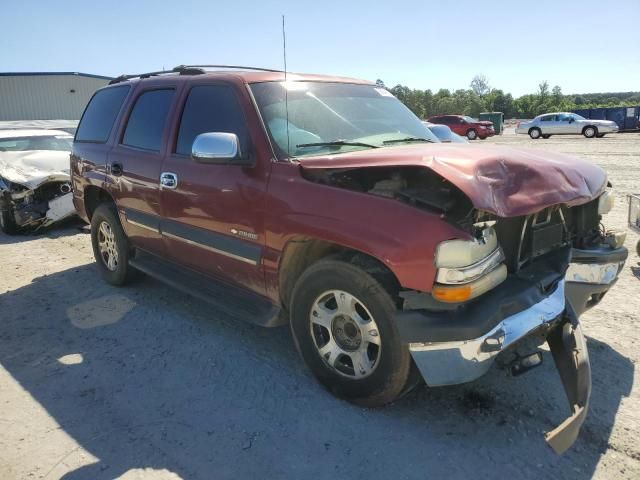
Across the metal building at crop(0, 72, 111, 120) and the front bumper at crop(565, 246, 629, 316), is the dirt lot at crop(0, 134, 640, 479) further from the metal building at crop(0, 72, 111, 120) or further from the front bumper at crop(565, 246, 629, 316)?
the metal building at crop(0, 72, 111, 120)

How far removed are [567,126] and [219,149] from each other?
105ft

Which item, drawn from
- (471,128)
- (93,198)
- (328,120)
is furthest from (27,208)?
(471,128)

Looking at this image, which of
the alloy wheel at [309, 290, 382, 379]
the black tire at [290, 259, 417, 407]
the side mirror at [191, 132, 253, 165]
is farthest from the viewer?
the side mirror at [191, 132, 253, 165]

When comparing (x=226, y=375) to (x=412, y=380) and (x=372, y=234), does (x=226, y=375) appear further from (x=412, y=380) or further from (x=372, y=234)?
(x=372, y=234)

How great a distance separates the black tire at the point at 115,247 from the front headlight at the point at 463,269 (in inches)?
137

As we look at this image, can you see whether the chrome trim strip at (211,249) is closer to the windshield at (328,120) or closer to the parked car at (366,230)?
the parked car at (366,230)

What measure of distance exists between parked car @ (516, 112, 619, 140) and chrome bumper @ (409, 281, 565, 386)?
103ft

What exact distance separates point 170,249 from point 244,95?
151cm

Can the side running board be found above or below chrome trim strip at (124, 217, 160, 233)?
below

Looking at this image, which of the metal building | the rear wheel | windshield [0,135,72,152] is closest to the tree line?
the rear wheel

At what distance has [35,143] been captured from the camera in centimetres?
903

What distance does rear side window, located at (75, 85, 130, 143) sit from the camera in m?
4.95

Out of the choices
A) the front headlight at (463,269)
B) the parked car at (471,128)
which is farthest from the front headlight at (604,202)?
the parked car at (471,128)

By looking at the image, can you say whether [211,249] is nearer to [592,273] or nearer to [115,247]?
[115,247]
